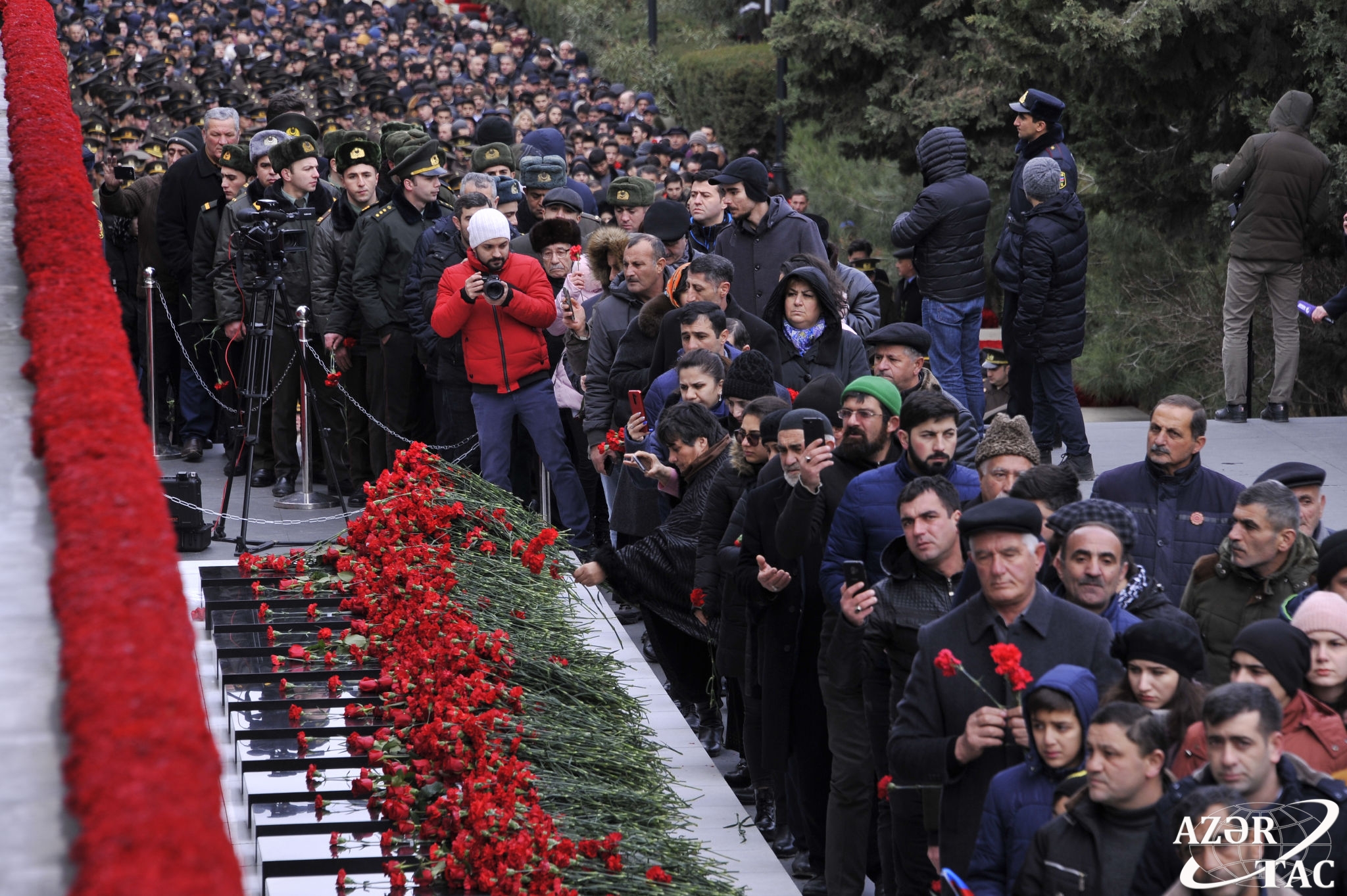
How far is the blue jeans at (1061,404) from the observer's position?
1132 centimetres

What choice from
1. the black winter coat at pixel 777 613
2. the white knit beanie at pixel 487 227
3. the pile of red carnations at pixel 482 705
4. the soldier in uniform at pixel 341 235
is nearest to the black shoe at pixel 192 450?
the soldier in uniform at pixel 341 235

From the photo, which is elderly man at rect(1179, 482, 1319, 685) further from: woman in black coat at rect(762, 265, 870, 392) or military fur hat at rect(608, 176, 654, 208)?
military fur hat at rect(608, 176, 654, 208)

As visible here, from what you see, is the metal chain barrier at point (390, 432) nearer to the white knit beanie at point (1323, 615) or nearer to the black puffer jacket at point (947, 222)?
the black puffer jacket at point (947, 222)

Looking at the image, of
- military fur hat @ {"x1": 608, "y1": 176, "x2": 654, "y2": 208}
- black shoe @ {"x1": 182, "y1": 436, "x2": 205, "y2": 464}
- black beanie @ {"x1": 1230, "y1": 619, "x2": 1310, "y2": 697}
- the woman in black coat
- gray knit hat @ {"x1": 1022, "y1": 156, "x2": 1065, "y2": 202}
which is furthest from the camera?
black shoe @ {"x1": 182, "y1": 436, "x2": 205, "y2": 464}

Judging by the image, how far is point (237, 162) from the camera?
12.3m

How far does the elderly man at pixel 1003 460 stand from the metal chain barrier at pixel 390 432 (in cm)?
425

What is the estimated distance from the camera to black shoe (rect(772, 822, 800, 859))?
738 centimetres

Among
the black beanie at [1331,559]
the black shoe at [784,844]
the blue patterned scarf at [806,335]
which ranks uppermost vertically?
the blue patterned scarf at [806,335]

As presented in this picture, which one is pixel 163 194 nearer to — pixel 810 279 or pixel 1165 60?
pixel 810 279

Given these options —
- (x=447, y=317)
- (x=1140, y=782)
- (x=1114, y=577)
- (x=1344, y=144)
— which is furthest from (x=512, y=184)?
Answer: (x=1140, y=782)

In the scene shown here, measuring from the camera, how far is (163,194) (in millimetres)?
12867

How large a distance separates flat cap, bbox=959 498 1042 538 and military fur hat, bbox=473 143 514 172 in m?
8.43

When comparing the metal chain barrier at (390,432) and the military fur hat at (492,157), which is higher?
the military fur hat at (492,157)

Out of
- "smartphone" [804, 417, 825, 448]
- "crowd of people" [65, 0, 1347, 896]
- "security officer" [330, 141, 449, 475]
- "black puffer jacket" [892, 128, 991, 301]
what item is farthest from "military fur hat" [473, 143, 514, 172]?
"smartphone" [804, 417, 825, 448]
